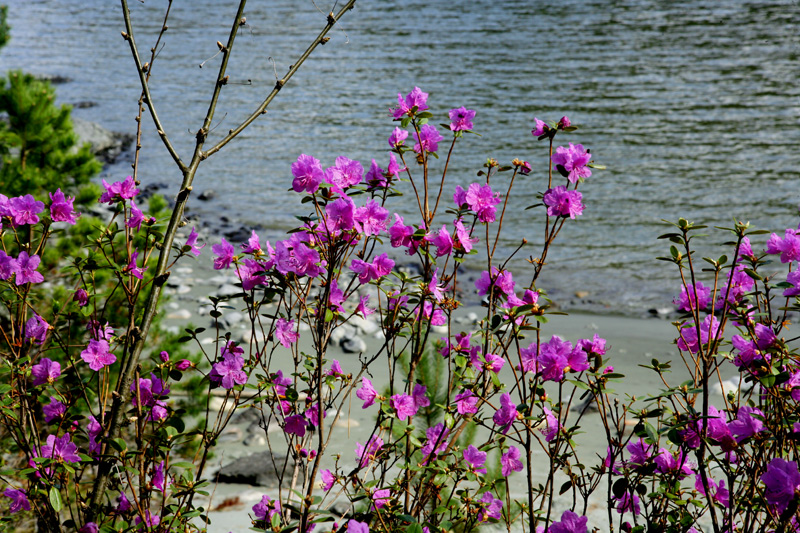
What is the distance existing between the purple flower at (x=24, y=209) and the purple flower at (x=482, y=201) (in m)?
1.23

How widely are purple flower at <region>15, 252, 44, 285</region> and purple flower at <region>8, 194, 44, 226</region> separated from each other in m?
0.11

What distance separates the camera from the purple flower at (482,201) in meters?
2.13

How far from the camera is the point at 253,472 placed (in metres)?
3.88

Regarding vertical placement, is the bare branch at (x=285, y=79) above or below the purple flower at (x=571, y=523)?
above

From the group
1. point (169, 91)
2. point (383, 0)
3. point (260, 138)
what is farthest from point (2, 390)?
point (383, 0)

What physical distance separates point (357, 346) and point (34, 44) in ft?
72.3

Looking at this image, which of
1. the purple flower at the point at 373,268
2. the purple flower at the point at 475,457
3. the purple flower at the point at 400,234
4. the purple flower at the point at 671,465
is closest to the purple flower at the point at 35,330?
the purple flower at the point at 373,268

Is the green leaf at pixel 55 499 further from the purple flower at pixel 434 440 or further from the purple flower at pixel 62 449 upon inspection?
the purple flower at pixel 434 440

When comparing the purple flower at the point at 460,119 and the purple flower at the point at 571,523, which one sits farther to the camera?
the purple flower at the point at 460,119

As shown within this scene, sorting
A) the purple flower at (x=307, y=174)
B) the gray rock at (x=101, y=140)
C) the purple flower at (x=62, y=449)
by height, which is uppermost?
the gray rock at (x=101, y=140)

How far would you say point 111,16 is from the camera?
28.6 meters

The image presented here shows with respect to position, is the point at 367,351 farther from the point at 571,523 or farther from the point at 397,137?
the point at 571,523

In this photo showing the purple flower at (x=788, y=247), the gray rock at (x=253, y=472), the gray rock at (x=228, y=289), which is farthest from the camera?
the gray rock at (x=228, y=289)

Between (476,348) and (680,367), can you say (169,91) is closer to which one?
(680,367)
